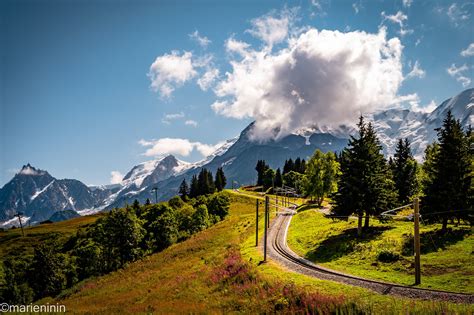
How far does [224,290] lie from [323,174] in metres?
52.6

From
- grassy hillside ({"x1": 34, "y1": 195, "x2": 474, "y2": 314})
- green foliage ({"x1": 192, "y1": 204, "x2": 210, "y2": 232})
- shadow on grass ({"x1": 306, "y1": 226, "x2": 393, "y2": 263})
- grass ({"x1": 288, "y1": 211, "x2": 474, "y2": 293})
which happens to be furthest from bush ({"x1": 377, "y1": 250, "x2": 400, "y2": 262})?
green foliage ({"x1": 192, "y1": 204, "x2": 210, "y2": 232})

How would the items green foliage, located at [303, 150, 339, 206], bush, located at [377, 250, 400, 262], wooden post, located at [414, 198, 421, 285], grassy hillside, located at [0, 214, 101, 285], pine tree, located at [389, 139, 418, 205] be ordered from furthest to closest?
grassy hillside, located at [0, 214, 101, 285] < green foliage, located at [303, 150, 339, 206] < pine tree, located at [389, 139, 418, 205] < bush, located at [377, 250, 400, 262] < wooden post, located at [414, 198, 421, 285]

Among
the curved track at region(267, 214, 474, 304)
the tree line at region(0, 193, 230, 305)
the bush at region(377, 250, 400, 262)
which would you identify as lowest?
the tree line at region(0, 193, 230, 305)

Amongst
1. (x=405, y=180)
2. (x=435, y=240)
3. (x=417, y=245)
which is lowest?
(x=435, y=240)

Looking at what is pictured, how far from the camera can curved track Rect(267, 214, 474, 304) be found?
69.6 ft

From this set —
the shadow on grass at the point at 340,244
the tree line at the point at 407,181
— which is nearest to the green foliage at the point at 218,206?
the tree line at the point at 407,181

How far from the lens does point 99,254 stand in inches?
2899

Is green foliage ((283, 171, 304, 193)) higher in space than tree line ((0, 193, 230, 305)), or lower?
higher

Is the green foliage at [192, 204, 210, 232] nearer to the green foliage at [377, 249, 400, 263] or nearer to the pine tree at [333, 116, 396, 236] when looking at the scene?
the pine tree at [333, 116, 396, 236]

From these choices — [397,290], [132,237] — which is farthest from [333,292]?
[132,237]

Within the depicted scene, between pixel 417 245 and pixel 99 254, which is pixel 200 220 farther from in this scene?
pixel 417 245

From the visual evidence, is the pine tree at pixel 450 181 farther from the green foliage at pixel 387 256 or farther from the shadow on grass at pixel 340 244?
the shadow on grass at pixel 340 244

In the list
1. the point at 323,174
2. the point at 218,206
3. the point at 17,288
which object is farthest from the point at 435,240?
the point at 17,288

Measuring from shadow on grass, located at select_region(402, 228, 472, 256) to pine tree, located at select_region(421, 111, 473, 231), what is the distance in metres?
1.08
